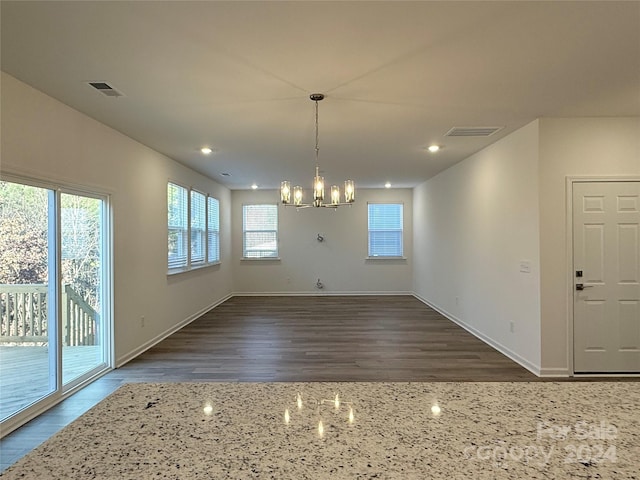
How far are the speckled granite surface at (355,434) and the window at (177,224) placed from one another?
466 cm

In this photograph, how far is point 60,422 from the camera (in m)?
2.84

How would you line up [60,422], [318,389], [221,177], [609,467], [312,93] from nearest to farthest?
1. [609,467]
2. [318,389]
3. [60,422]
4. [312,93]
5. [221,177]

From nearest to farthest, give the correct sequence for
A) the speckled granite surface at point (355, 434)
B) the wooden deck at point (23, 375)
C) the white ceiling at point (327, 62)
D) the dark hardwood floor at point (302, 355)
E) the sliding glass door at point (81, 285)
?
1. the speckled granite surface at point (355, 434)
2. the white ceiling at point (327, 62)
3. the wooden deck at point (23, 375)
4. the sliding glass door at point (81, 285)
5. the dark hardwood floor at point (302, 355)

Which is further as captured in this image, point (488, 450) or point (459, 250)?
point (459, 250)

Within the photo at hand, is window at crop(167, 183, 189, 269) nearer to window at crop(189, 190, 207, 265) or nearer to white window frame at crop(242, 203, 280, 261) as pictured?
window at crop(189, 190, 207, 265)

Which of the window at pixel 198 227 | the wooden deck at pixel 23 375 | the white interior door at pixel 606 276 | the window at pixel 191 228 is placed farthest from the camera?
the window at pixel 198 227

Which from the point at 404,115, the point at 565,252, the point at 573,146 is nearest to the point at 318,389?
the point at 404,115

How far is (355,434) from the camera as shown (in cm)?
92

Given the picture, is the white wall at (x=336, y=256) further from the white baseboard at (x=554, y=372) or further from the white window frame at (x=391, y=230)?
the white baseboard at (x=554, y=372)

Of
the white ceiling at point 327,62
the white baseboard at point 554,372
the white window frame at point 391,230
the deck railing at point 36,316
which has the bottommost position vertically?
the white baseboard at point 554,372

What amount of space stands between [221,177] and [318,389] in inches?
257

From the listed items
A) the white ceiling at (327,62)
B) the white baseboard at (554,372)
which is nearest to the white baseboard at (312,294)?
the white baseboard at (554,372)

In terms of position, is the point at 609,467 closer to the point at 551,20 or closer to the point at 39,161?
the point at 551,20

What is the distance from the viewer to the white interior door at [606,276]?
12.0ft
